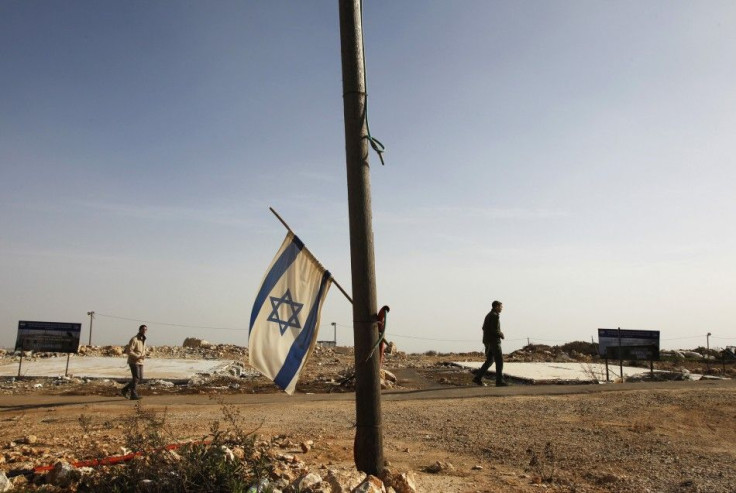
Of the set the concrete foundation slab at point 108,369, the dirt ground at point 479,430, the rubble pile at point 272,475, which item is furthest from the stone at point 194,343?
the rubble pile at point 272,475

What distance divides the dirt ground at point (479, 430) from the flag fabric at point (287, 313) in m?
0.61

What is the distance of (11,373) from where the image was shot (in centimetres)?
1767

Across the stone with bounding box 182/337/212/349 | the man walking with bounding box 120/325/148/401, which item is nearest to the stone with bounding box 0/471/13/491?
the man walking with bounding box 120/325/148/401

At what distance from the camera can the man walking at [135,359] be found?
12281mm

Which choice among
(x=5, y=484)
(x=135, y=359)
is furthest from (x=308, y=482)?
(x=135, y=359)

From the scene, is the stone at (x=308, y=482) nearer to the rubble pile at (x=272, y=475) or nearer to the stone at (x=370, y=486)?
the rubble pile at (x=272, y=475)

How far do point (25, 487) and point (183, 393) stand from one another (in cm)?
948

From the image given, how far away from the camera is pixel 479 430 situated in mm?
8367

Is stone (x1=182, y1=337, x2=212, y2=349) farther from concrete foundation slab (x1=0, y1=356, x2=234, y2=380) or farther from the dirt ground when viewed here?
the dirt ground

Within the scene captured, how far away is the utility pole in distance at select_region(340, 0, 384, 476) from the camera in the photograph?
482 centimetres

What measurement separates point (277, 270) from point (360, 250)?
1291 mm

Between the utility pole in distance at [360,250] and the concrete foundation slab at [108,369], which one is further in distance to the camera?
the concrete foundation slab at [108,369]

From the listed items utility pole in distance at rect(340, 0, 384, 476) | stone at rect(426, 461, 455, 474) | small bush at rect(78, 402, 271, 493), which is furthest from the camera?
stone at rect(426, 461, 455, 474)

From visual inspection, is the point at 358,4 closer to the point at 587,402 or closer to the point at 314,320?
the point at 314,320
